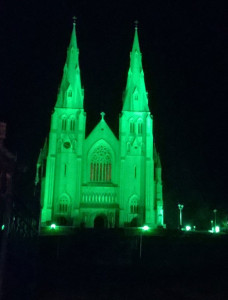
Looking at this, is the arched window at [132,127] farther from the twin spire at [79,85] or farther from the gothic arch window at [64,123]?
the gothic arch window at [64,123]

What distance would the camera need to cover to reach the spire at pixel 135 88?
5769cm

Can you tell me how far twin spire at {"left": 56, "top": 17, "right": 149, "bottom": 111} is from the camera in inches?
2242

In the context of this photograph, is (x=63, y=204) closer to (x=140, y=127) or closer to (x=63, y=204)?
(x=63, y=204)

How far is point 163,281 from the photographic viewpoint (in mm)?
18484

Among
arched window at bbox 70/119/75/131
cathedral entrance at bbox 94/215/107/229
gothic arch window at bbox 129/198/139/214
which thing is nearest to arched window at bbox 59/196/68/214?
cathedral entrance at bbox 94/215/107/229

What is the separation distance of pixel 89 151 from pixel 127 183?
7060 mm

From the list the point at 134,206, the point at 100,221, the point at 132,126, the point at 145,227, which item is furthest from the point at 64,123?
the point at 145,227

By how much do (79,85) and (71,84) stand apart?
116 cm

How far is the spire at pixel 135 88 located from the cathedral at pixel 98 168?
145mm

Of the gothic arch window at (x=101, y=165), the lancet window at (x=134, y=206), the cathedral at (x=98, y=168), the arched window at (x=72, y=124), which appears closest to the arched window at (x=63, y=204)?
the cathedral at (x=98, y=168)

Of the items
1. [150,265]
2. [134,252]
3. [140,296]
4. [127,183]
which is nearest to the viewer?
[140,296]

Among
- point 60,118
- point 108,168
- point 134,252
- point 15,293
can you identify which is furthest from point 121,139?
point 15,293

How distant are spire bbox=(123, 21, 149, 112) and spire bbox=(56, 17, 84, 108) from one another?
680 cm

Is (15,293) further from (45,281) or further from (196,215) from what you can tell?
(196,215)
